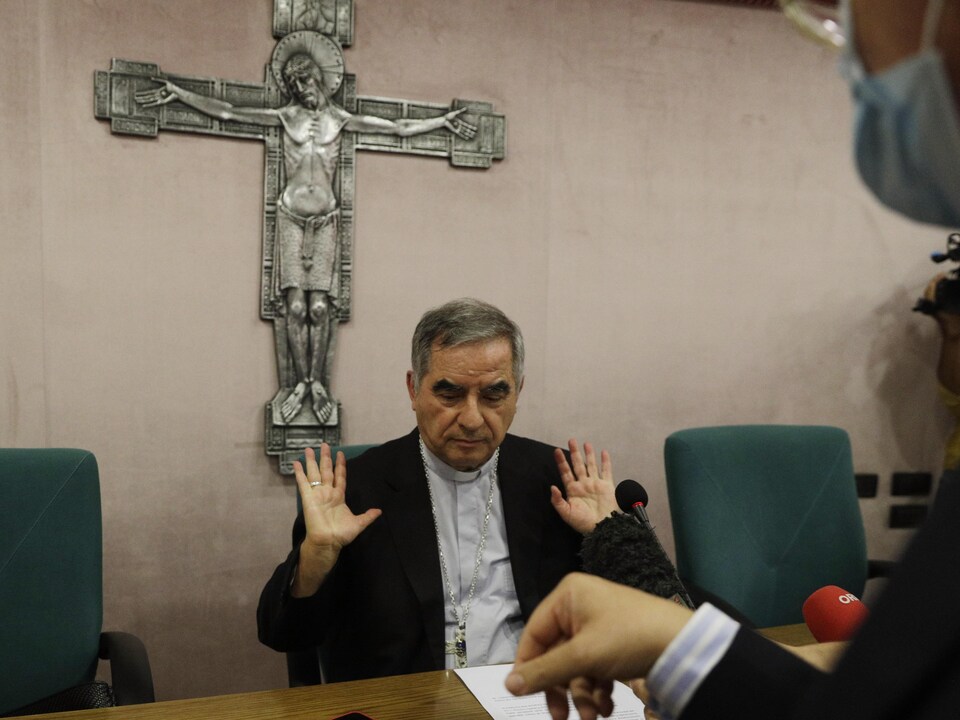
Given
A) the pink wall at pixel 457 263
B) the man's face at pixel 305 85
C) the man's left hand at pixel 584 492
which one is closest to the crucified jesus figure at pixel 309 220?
the man's face at pixel 305 85

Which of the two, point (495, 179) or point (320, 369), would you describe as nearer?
point (320, 369)

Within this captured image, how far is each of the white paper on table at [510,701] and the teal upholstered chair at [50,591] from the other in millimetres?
890

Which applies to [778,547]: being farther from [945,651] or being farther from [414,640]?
[945,651]

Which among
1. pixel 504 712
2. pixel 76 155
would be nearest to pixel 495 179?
pixel 76 155

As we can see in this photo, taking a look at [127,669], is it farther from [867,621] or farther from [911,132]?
[911,132]

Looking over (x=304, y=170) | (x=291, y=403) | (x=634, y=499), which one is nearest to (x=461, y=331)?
(x=634, y=499)

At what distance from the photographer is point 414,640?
2.06 meters

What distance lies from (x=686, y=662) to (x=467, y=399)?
1.49 m

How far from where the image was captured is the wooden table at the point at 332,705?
1.49 m

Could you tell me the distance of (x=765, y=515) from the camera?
2.73 metres

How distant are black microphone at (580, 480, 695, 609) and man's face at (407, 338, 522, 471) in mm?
567

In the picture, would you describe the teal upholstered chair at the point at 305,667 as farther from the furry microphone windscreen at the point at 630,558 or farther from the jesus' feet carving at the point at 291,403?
the jesus' feet carving at the point at 291,403

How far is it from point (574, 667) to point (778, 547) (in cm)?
216

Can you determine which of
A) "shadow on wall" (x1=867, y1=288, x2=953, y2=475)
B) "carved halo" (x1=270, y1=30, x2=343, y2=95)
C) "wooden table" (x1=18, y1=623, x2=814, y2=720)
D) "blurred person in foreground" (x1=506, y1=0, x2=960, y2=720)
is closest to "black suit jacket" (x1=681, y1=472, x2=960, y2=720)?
"blurred person in foreground" (x1=506, y1=0, x2=960, y2=720)
